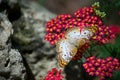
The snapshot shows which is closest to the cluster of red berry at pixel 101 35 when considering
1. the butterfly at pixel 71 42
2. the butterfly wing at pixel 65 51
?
the butterfly at pixel 71 42

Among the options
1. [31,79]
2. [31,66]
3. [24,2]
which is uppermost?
[24,2]

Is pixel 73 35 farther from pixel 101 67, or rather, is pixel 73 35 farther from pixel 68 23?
pixel 101 67

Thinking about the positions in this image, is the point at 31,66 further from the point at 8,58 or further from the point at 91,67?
the point at 91,67

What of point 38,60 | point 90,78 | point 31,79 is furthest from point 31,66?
point 90,78

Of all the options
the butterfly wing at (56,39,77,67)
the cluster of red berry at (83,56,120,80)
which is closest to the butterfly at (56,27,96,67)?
the butterfly wing at (56,39,77,67)

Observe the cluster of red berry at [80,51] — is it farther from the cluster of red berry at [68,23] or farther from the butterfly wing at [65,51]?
the cluster of red berry at [68,23]
